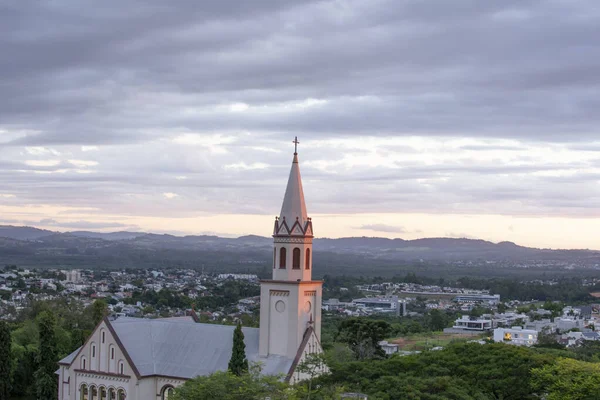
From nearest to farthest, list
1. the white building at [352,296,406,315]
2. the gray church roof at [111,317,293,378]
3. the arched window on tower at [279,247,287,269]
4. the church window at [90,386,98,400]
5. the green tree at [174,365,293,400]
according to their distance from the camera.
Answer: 1. the green tree at [174,365,293,400]
2. the gray church roof at [111,317,293,378]
3. the arched window on tower at [279,247,287,269]
4. the church window at [90,386,98,400]
5. the white building at [352,296,406,315]

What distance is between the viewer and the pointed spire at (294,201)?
44656mm

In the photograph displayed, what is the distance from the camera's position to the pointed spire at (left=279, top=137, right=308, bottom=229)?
44.7m

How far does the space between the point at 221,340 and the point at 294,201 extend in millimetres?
8197

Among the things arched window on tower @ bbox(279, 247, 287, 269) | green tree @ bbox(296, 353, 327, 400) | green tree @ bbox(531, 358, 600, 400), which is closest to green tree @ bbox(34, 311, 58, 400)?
arched window on tower @ bbox(279, 247, 287, 269)

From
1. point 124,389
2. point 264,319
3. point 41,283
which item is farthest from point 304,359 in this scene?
point 41,283

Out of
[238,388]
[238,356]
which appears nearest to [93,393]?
[238,356]

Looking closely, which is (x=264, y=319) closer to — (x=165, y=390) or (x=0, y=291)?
(x=165, y=390)

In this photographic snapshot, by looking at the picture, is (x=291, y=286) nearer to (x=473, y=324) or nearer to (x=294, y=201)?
(x=294, y=201)

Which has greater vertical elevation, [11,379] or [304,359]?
[304,359]

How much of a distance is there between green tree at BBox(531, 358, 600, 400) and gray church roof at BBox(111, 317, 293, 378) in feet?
39.4

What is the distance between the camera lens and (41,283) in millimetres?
172875

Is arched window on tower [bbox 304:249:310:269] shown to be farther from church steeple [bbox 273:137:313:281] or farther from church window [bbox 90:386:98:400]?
church window [bbox 90:386:98:400]

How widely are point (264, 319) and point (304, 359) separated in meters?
3.01

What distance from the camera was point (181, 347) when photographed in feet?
149
